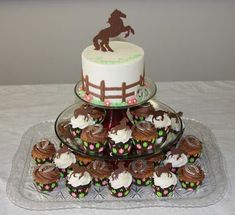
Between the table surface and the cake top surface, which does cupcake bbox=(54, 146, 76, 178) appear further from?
the cake top surface

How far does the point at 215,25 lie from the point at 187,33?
14 centimetres

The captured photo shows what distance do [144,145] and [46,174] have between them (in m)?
0.26

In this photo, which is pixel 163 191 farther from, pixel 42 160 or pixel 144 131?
pixel 42 160

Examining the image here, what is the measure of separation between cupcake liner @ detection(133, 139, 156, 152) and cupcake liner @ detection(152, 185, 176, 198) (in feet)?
0.32

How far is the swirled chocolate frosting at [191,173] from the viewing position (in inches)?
46.5

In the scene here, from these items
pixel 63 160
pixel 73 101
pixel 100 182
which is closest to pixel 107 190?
pixel 100 182

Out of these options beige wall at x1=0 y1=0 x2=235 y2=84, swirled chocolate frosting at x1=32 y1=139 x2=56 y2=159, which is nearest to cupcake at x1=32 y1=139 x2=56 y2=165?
swirled chocolate frosting at x1=32 y1=139 x2=56 y2=159

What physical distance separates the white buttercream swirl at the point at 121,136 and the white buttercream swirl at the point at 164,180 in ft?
0.39

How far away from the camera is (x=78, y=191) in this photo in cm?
116

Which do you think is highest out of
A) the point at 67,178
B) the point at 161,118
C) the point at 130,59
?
the point at 130,59

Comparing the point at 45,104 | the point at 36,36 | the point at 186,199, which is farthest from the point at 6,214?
the point at 36,36

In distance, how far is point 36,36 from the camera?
86.1 inches

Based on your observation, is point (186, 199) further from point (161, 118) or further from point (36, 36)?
point (36, 36)

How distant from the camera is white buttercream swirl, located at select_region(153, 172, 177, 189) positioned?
3.76 ft
